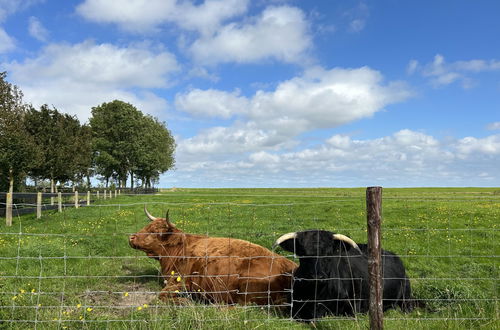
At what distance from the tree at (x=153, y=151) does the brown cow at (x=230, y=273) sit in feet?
170

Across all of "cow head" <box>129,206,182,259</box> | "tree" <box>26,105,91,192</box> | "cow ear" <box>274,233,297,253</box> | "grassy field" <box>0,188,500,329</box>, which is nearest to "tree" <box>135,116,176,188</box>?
"tree" <box>26,105,91,192</box>

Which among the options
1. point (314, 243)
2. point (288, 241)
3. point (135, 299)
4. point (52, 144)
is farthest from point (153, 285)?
point (52, 144)

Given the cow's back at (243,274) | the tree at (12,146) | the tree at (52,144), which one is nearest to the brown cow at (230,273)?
the cow's back at (243,274)

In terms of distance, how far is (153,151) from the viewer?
5912 centimetres

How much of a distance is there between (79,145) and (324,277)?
37056 millimetres

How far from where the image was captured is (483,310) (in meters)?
5.46

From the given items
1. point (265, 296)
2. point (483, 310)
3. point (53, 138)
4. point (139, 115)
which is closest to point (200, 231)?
point (265, 296)

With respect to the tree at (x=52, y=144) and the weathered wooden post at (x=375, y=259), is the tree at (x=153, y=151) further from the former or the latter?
the weathered wooden post at (x=375, y=259)

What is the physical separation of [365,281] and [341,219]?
36.7ft

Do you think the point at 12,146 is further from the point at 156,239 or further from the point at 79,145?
the point at 156,239

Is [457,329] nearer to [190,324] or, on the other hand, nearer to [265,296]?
[265,296]

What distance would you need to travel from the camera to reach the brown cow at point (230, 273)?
20.3 feet

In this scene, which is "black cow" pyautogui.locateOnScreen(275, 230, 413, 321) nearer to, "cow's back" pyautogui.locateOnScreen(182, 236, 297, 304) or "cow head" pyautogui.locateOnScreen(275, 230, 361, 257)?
"cow head" pyautogui.locateOnScreen(275, 230, 361, 257)

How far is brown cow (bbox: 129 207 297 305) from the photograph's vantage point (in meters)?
A: 6.19
